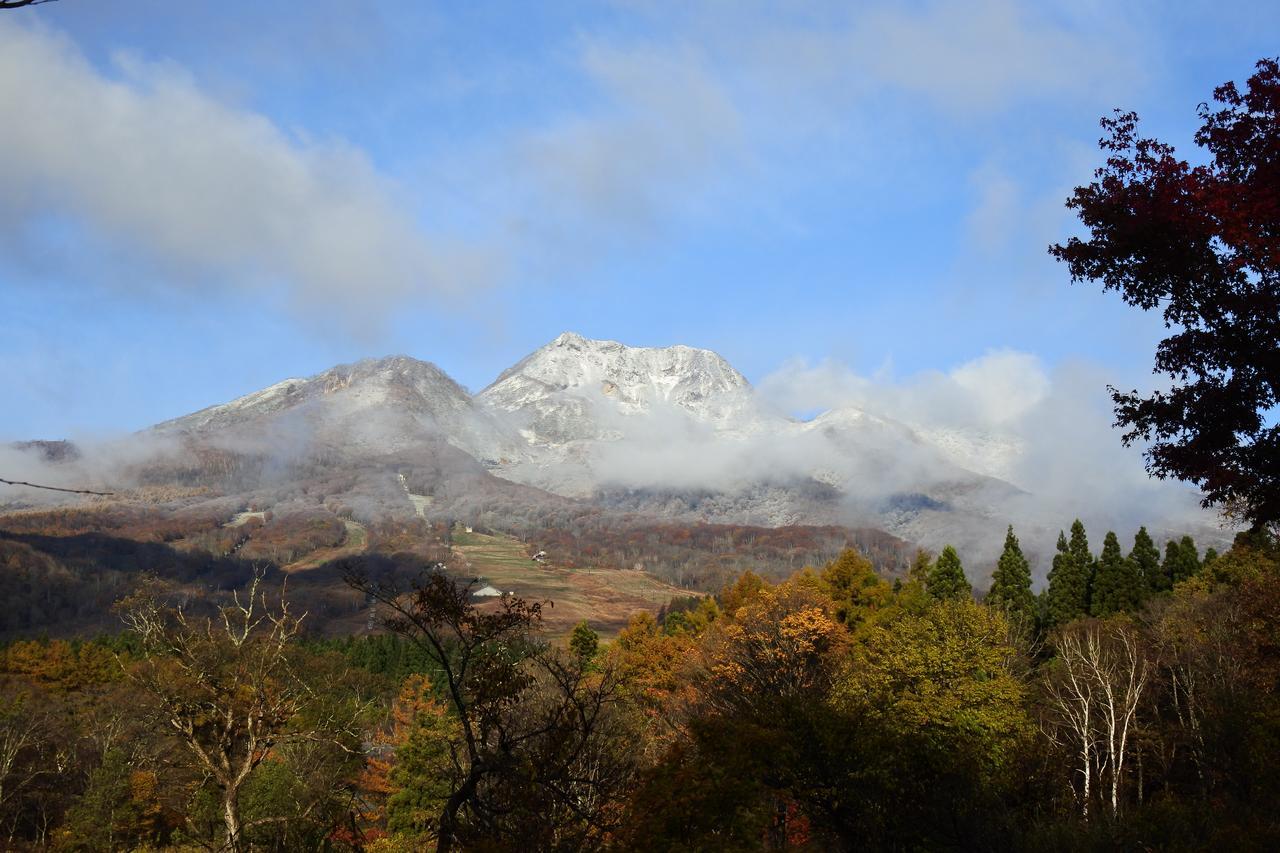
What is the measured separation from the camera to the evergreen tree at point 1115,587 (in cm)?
5984

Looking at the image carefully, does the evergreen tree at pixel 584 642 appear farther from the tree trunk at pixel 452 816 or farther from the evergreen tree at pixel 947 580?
the tree trunk at pixel 452 816

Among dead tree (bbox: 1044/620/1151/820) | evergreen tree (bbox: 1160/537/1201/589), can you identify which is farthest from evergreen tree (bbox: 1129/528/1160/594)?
dead tree (bbox: 1044/620/1151/820)

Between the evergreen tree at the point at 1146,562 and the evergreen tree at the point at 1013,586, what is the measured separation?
7277 millimetres

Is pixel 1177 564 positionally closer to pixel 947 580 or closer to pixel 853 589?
pixel 947 580

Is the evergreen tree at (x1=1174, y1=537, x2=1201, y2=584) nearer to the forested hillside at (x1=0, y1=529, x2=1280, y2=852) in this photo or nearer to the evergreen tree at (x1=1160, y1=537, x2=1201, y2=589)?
the evergreen tree at (x1=1160, y1=537, x2=1201, y2=589)

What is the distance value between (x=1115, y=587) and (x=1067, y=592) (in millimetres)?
3177

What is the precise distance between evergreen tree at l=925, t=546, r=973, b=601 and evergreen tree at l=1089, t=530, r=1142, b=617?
29.9 feet

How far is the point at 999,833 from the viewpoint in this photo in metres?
21.8

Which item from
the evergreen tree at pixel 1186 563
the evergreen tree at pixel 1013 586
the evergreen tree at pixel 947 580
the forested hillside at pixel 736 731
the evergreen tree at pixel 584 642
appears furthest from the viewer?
the evergreen tree at pixel 584 642

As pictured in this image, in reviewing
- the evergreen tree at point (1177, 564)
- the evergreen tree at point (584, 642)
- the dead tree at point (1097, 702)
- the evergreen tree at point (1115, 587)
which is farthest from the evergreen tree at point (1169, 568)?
the evergreen tree at point (584, 642)

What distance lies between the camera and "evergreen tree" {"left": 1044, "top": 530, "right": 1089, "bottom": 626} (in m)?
62.1

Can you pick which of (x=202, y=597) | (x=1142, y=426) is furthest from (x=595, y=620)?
(x=1142, y=426)

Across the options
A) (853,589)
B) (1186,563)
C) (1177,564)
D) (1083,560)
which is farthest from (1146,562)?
(853,589)

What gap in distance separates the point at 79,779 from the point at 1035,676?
53.1 m
